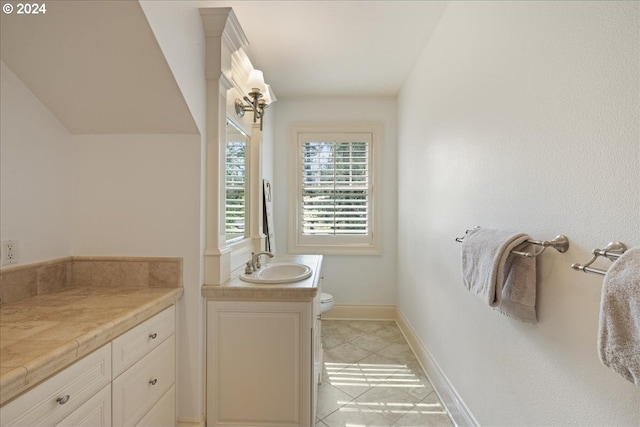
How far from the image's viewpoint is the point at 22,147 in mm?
1390

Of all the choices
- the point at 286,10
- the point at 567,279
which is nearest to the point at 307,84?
the point at 286,10

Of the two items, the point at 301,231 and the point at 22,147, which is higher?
the point at 22,147

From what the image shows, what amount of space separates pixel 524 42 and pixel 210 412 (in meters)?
2.27

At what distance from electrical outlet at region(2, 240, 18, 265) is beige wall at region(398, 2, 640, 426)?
2141mm

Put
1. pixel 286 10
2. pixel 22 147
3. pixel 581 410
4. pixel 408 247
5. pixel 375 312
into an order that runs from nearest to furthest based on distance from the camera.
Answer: pixel 581 410, pixel 22 147, pixel 286 10, pixel 408 247, pixel 375 312

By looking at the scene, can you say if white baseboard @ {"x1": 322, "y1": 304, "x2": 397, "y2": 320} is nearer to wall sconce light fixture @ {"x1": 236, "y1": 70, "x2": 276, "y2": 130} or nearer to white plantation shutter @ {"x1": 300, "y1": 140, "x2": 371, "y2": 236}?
white plantation shutter @ {"x1": 300, "y1": 140, "x2": 371, "y2": 236}

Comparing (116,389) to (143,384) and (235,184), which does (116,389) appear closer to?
(143,384)

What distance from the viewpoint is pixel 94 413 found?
1.05 meters

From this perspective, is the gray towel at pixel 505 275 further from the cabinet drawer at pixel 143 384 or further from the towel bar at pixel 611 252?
the cabinet drawer at pixel 143 384

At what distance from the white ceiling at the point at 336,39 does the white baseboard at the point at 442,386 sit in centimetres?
239

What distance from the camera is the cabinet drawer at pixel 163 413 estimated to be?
135cm

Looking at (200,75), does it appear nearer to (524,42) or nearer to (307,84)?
(524,42)

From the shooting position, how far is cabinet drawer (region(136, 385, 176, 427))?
4.44 feet

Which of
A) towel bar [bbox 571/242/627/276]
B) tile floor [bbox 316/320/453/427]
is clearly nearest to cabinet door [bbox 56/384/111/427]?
tile floor [bbox 316/320/453/427]
